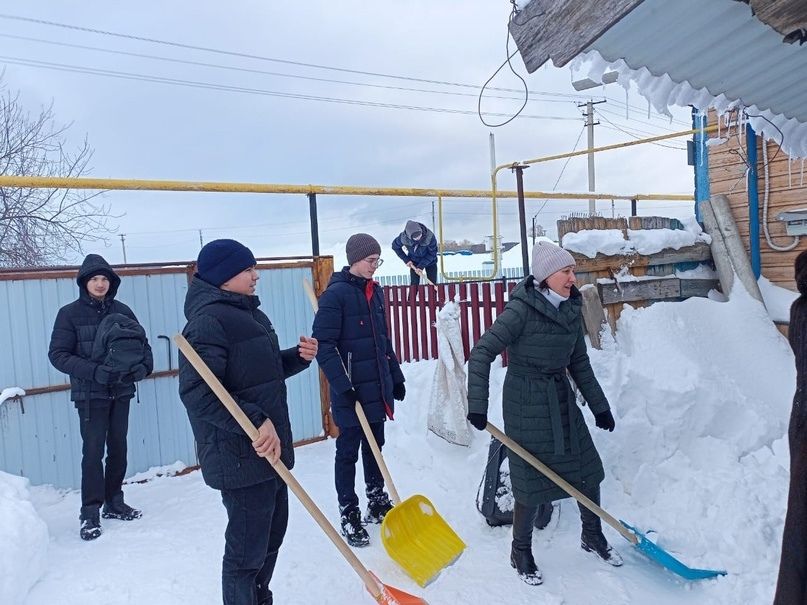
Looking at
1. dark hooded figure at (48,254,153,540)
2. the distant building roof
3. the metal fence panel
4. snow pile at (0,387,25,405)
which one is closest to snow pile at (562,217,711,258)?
the distant building roof

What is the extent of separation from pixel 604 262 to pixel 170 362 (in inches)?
146

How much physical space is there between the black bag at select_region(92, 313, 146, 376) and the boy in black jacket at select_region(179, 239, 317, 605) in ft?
5.13

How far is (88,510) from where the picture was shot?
3.65 metres

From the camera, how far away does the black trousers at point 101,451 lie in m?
3.67

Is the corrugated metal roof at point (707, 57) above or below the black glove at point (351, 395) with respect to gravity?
above

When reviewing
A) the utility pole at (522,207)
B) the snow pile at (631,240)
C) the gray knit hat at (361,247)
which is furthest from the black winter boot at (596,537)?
the utility pole at (522,207)

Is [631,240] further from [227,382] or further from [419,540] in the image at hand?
[227,382]

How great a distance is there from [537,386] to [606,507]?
115cm

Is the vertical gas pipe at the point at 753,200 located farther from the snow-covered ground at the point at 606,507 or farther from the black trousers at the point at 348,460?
the black trousers at the point at 348,460

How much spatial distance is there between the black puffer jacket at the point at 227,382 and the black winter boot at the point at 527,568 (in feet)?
4.82

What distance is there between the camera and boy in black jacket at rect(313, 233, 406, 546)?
3426 mm

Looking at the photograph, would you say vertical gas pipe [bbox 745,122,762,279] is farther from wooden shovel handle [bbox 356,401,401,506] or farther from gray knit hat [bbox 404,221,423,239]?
wooden shovel handle [bbox 356,401,401,506]

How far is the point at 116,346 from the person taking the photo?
3.70 meters

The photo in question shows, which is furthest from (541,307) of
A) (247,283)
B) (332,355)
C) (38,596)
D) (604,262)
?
(38,596)
